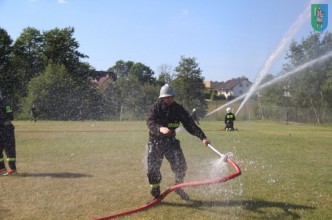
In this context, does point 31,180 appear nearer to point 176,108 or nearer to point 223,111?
point 176,108

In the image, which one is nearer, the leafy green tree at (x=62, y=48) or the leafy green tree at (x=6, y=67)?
the leafy green tree at (x=6, y=67)

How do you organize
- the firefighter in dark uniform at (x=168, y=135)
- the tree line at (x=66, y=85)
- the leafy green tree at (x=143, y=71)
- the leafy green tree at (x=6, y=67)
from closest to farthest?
the firefighter in dark uniform at (x=168, y=135) < the tree line at (x=66, y=85) < the leafy green tree at (x=6, y=67) < the leafy green tree at (x=143, y=71)

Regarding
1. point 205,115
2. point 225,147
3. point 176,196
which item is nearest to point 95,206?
point 176,196

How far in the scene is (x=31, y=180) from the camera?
31.5 feet

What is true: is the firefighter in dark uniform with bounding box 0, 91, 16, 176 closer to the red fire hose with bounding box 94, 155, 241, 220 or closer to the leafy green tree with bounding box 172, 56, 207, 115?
the red fire hose with bounding box 94, 155, 241, 220

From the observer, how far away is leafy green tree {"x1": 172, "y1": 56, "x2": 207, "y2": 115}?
5335 centimetres

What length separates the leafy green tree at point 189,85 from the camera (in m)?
53.4

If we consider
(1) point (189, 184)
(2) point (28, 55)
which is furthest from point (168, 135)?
(2) point (28, 55)

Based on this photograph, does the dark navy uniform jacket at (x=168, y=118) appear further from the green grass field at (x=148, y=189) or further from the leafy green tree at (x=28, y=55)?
the leafy green tree at (x=28, y=55)

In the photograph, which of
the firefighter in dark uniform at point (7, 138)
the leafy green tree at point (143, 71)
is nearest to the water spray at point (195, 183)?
the firefighter in dark uniform at point (7, 138)

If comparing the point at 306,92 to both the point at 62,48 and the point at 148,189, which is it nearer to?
the point at 62,48

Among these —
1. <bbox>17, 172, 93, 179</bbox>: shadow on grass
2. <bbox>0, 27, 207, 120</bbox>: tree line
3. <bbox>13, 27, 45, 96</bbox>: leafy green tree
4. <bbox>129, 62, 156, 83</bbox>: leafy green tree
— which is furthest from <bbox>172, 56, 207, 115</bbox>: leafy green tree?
<bbox>17, 172, 93, 179</bbox>: shadow on grass

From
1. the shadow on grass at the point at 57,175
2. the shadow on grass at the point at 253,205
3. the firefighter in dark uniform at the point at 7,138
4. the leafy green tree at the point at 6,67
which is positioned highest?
the leafy green tree at the point at 6,67

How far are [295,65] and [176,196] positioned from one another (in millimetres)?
29009
